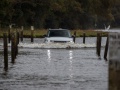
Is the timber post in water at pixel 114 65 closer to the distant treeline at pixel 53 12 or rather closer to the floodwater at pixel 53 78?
the floodwater at pixel 53 78

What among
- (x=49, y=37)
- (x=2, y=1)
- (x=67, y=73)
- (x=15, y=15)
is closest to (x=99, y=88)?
(x=67, y=73)

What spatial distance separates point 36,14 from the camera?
98750 mm

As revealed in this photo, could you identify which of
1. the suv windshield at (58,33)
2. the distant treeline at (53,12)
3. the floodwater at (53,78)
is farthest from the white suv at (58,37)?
the distant treeline at (53,12)

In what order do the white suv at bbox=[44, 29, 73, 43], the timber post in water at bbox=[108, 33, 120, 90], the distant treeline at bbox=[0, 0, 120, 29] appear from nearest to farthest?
1. the timber post in water at bbox=[108, 33, 120, 90]
2. the white suv at bbox=[44, 29, 73, 43]
3. the distant treeline at bbox=[0, 0, 120, 29]

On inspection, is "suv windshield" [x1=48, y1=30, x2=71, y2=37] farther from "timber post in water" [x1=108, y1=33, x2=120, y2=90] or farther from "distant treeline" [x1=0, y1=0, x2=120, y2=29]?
"distant treeline" [x1=0, y1=0, x2=120, y2=29]

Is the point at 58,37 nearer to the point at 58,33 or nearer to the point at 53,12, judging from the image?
the point at 58,33

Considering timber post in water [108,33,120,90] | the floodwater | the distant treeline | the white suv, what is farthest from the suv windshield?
the distant treeline

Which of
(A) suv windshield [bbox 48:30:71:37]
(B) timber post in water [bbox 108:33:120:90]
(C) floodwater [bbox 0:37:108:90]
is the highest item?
(B) timber post in water [bbox 108:33:120:90]

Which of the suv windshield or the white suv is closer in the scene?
the white suv

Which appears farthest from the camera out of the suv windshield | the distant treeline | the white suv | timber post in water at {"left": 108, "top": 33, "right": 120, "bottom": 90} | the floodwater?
the distant treeline

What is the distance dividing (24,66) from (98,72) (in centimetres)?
455

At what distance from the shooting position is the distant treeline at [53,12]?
300 feet

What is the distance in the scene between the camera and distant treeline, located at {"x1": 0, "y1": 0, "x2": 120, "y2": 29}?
91531 mm

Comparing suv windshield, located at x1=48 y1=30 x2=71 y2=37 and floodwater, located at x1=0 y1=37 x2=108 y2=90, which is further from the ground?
suv windshield, located at x1=48 y1=30 x2=71 y2=37
